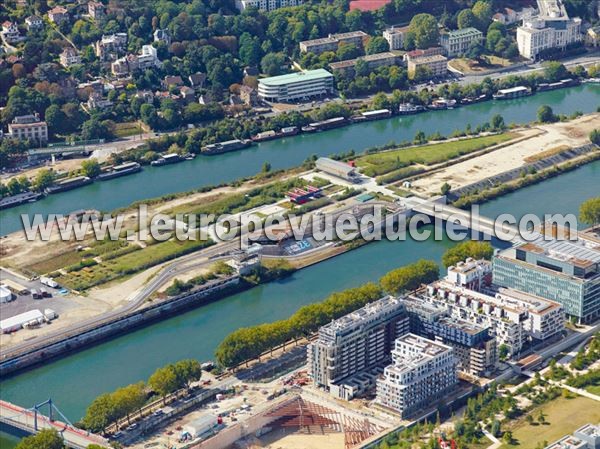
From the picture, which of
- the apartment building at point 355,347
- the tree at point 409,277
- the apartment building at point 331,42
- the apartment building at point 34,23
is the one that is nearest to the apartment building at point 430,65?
the apartment building at point 331,42

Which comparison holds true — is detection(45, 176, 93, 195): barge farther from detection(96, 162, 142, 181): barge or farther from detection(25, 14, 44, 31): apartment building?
detection(25, 14, 44, 31): apartment building

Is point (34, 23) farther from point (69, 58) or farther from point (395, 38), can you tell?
point (395, 38)

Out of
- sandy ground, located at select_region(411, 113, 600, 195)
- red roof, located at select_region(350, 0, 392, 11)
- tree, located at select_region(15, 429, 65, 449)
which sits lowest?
tree, located at select_region(15, 429, 65, 449)

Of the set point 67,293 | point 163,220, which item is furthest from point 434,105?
point 67,293

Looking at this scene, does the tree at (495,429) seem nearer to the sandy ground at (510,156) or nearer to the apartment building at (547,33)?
the sandy ground at (510,156)

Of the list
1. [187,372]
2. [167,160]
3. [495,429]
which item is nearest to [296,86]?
[167,160]

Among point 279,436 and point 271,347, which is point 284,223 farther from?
point 279,436

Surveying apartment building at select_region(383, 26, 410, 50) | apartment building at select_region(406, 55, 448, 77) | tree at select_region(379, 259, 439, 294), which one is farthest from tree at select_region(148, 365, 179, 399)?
apartment building at select_region(383, 26, 410, 50)
